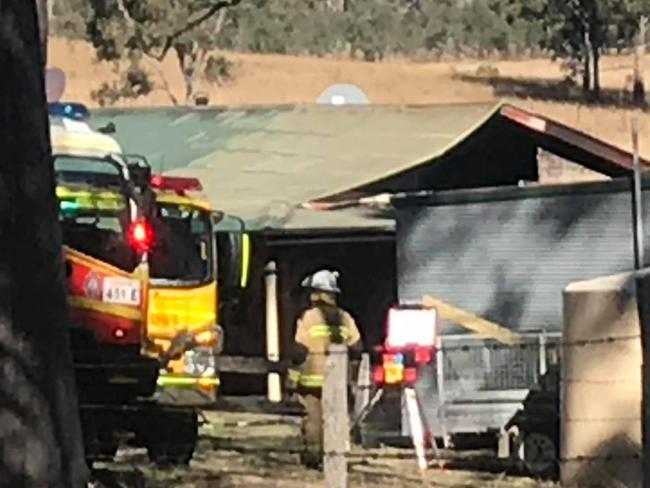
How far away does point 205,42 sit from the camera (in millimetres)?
55969

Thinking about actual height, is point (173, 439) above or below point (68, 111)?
below

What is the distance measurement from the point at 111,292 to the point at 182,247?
85.1 inches

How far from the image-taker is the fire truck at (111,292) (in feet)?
42.2

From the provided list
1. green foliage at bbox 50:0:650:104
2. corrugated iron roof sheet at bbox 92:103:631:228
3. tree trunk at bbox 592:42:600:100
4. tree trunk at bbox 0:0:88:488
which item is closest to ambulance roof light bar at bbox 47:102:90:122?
corrugated iron roof sheet at bbox 92:103:631:228

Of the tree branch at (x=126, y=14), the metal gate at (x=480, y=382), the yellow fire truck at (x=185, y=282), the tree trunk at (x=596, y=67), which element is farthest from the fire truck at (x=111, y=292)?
the tree trunk at (x=596, y=67)

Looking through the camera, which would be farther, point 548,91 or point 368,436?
point 548,91

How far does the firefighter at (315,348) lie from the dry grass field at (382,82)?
35.6m

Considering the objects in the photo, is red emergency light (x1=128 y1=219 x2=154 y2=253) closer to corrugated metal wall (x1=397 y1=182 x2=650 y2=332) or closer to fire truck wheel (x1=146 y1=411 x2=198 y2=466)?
fire truck wheel (x1=146 y1=411 x2=198 y2=466)

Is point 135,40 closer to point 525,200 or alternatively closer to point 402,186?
point 402,186

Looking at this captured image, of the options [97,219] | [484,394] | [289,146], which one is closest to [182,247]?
[97,219]

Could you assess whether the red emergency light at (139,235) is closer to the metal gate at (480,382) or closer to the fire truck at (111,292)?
the fire truck at (111,292)

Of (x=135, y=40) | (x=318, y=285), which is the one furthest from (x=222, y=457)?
(x=135, y=40)

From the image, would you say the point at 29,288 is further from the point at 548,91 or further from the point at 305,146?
the point at 548,91

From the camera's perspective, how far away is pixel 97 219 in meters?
14.3
